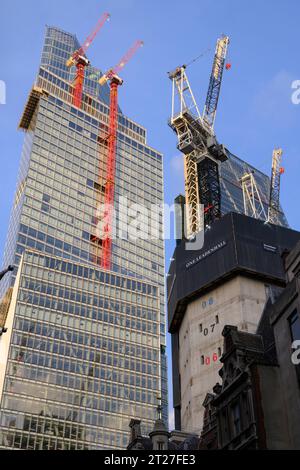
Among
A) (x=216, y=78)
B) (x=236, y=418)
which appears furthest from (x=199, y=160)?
(x=236, y=418)

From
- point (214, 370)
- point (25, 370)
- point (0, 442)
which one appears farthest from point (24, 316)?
point (214, 370)

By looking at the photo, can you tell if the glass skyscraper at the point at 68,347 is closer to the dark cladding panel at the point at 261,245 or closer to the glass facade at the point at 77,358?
the glass facade at the point at 77,358

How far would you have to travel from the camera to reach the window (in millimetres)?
39844

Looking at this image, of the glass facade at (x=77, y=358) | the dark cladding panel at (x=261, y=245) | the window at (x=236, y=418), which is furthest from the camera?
the glass facade at (x=77, y=358)

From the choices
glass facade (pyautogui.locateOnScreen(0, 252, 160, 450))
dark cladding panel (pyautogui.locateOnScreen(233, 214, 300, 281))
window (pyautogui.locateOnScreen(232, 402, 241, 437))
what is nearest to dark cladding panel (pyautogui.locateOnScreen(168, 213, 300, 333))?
dark cladding panel (pyautogui.locateOnScreen(233, 214, 300, 281))

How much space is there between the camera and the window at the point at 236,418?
3984 centimetres

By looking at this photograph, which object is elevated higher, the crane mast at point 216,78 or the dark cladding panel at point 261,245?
the crane mast at point 216,78

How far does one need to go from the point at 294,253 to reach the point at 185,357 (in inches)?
2355

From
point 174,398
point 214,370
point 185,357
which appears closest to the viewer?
point 214,370

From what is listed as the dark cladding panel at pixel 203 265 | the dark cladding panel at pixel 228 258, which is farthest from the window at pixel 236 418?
the dark cladding panel at pixel 203 265

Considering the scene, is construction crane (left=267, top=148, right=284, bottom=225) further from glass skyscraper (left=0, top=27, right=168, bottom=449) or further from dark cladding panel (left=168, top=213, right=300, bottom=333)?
dark cladding panel (left=168, top=213, right=300, bottom=333)

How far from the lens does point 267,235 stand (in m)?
110

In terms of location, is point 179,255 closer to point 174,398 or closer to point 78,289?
point 174,398

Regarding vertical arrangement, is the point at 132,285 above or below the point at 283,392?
above
